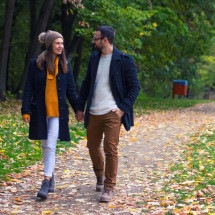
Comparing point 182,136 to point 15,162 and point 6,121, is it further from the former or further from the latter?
point 15,162

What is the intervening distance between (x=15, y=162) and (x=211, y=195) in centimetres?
391

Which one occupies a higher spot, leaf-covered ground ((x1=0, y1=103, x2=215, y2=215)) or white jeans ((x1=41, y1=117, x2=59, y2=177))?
white jeans ((x1=41, y1=117, x2=59, y2=177))

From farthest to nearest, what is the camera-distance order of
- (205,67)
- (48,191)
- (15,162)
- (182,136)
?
(205,67), (182,136), (15,162), (48,191)

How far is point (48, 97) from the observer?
279 inches

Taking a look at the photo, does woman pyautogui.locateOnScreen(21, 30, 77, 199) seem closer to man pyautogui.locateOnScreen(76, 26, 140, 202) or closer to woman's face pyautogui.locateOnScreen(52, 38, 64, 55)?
woman's face pyautogui.locateOnScreen(52, 38, 64, 55)

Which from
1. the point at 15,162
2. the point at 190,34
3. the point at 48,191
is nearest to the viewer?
→ the point at 48,191

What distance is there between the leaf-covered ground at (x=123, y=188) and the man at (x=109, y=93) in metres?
0.41

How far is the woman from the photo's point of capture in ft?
23.1

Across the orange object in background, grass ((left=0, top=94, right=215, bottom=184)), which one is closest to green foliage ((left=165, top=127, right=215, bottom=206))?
grass ((left=0, top=94, right=215, bottom=184))

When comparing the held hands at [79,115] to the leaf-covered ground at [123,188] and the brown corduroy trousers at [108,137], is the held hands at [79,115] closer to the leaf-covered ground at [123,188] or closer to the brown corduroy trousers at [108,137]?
the brown corduroy trousers at [108,137]

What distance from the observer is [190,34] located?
86.4 feet

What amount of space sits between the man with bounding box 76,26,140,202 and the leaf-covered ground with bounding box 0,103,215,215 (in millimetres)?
410

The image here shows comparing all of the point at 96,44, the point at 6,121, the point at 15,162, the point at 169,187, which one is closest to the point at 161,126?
the point at 6,121

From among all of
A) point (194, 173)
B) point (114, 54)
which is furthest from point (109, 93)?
point (194, 173)
